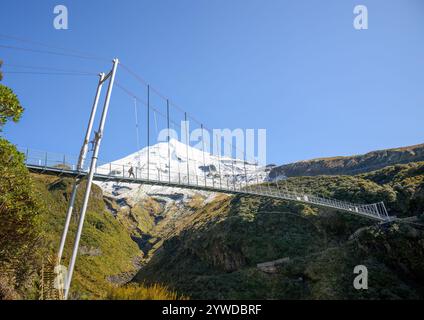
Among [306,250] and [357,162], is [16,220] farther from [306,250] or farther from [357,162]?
[357,162]

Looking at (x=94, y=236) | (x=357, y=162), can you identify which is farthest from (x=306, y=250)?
(x=357, y=162)

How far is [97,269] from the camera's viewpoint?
218 feet

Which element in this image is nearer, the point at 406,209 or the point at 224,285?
the point at 224,285

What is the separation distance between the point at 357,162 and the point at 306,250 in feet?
264

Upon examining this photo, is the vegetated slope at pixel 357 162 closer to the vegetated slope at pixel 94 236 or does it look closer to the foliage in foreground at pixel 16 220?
the vegetated slope at pixel 94 236

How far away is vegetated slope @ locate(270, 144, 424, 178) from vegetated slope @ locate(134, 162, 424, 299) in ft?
150

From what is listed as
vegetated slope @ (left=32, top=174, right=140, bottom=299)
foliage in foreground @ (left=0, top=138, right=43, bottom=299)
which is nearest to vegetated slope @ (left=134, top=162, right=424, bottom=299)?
vegetated slope @ (left=32, top=174, right=140, bottom=299)

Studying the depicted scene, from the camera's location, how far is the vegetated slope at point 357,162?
311 feet

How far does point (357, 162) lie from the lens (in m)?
110

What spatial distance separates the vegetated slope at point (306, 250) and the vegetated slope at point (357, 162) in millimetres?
45774

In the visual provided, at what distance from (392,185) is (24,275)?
152 feet
